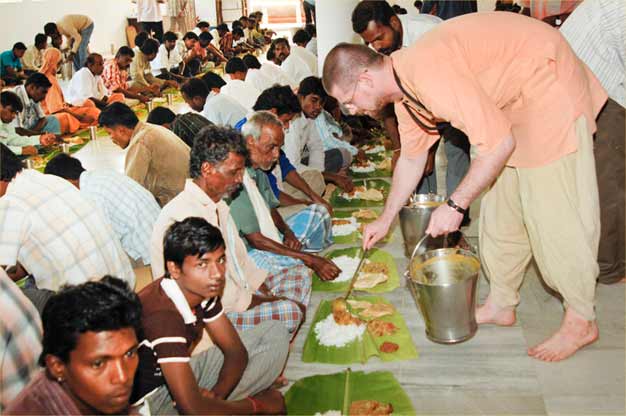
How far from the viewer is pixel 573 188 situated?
271 centimetres

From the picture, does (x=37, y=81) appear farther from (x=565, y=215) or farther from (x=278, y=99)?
(x=565, y=215)

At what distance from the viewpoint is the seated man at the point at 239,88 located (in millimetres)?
6812

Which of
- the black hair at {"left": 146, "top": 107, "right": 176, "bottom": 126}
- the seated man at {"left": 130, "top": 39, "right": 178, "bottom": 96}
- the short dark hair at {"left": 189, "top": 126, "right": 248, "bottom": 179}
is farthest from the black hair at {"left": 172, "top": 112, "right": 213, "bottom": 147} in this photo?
the seated man at {"left": 130, "top": 39, "right": 178, "bottom": 96}

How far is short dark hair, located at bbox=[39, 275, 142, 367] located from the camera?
1624 mm

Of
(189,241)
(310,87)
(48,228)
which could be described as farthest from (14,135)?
(189,241)

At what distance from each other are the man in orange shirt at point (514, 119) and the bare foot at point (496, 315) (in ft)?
0.95

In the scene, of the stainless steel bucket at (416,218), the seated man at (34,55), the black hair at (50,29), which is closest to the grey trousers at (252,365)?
the stainless steel bucket at (416,218)

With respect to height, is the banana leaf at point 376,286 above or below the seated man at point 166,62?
below

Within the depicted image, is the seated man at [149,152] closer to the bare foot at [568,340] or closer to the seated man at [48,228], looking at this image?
the seated man at [48,228]

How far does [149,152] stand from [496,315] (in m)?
2.71

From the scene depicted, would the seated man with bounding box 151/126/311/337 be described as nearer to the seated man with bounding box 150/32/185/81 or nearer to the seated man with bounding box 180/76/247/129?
the seated man with bounding box 180/76/247/129

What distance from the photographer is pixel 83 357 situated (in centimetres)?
162

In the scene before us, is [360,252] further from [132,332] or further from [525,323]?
[132,332]

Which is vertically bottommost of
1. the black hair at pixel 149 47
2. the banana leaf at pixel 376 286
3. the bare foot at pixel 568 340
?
the banana leaf at pixel 376 286
